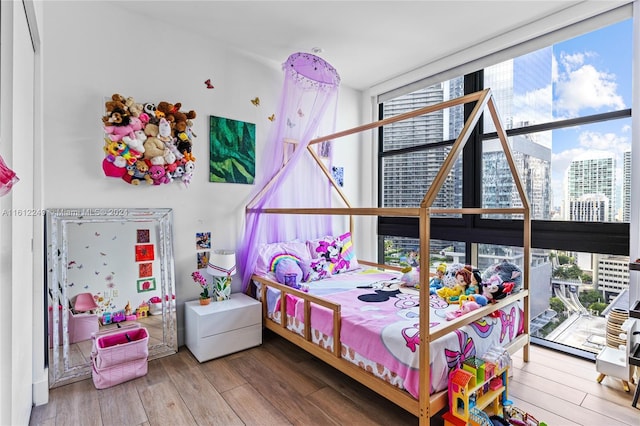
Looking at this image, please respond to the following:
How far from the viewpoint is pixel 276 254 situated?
9.78 ft

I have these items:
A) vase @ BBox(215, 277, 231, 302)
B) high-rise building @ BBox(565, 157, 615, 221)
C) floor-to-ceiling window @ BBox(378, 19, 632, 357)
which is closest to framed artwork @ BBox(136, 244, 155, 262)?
vase @ BBox(215, 277, 231, 302)

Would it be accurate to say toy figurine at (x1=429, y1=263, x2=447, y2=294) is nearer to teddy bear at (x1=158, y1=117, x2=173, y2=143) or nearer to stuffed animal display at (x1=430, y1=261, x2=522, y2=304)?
stuffed animal display at (x1=430, y1=261, x2=522, y2=304)

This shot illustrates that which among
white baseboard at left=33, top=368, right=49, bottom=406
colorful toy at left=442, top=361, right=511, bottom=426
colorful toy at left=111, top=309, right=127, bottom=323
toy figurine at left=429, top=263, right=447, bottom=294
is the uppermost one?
toy figurine at left=429, top=263, right=447, bottom=294

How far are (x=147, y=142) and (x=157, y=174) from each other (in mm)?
240

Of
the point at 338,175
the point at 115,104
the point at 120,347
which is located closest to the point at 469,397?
the point at 120,347

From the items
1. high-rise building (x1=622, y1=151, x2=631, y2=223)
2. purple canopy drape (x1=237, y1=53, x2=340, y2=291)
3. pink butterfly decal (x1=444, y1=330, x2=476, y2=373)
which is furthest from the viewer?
purple canopy drape (x1=237, y1=53, x2=340, y2=291)

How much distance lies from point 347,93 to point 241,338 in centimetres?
297

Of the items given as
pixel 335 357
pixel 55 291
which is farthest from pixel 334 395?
pixel 55 291

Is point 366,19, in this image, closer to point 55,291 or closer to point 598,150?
point 598,150

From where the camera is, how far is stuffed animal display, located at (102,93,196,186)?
2.30 metres

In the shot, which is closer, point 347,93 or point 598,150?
point 598,150

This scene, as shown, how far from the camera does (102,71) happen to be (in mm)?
2385

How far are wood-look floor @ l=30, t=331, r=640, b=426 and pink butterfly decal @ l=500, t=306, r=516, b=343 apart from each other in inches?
13.0

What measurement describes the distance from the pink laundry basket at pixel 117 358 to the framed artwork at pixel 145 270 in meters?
0.41
